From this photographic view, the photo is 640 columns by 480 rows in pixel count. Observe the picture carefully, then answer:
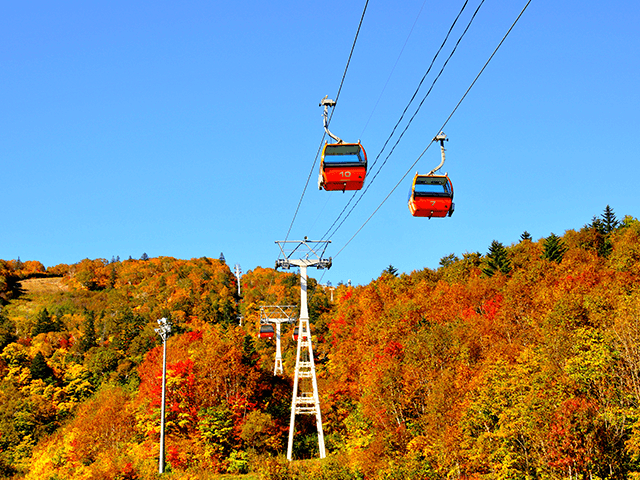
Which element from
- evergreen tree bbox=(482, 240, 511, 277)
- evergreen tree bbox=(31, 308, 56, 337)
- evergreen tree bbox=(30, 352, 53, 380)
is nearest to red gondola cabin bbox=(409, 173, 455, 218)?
evergreen tree bbox=(482, 240, 511, 277)

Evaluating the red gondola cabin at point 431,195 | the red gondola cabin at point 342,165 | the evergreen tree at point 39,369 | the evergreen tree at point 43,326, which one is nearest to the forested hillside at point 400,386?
the evergreen tree at point 39,369

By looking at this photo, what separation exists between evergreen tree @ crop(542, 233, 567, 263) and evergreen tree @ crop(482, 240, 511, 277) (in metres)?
5.73

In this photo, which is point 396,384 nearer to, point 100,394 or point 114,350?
point 100,394

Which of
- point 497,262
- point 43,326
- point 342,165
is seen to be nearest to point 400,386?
point 342,165

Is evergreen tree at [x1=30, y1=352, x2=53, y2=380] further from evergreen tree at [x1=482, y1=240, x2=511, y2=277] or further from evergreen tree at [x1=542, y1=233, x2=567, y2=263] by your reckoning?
evergreen tree at [x1=542, y1=233, x2=567, y2=263]

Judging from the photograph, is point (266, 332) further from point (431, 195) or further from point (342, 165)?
point (342, 165)

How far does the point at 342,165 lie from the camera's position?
73.2 ft

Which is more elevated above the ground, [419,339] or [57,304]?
[57,304]

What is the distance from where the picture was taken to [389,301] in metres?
90.5

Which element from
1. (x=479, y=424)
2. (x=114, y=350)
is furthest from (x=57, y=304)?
(x=479, y=424)

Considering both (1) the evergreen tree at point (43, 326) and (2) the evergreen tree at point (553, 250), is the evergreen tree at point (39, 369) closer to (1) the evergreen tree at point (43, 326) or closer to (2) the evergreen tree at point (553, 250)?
(1) the evergreen tree at point (43, 326)

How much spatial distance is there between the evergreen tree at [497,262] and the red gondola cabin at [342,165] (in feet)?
239

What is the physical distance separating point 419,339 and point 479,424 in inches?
652

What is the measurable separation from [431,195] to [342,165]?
3690 millimetres
